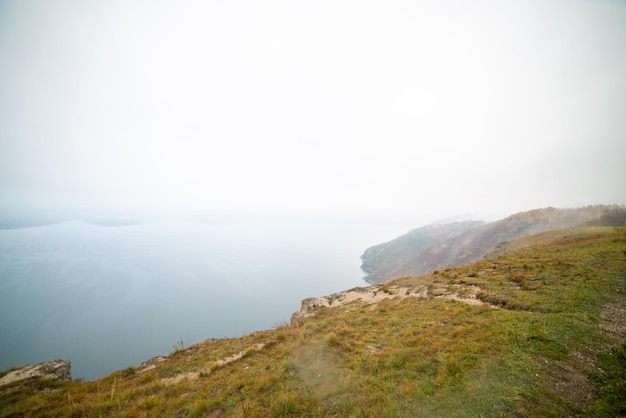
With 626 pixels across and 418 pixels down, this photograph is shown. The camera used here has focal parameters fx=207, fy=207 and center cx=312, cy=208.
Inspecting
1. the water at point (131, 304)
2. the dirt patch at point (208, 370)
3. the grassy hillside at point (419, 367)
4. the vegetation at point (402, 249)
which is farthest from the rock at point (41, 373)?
the vegetation at point (402, 249)

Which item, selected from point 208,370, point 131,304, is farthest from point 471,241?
point 131,304

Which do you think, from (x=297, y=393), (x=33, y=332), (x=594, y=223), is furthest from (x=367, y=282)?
(x=33, y=332)

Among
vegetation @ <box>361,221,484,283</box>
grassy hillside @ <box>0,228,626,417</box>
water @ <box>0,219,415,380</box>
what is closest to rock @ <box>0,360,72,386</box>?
grassy hillside @ <box>0,228,626,417</box>

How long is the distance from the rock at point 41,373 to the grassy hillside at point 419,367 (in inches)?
33.5

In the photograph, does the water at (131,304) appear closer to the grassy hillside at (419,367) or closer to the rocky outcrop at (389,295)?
the rocky outcrop at (389,295)

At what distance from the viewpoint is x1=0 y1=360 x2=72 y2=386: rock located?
32.8ft

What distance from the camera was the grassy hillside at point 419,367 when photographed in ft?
17.4

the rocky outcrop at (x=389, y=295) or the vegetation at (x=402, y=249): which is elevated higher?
the rocky outcrop at (x=389, y=295)

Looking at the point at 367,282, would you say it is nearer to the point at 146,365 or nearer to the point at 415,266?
the point at 415,266

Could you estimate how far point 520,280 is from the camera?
1323 centimetres

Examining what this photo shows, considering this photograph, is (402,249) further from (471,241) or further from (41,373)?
(41,373)

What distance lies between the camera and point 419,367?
6.98 meters

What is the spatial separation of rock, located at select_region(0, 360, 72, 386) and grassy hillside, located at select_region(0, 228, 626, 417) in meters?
0.85

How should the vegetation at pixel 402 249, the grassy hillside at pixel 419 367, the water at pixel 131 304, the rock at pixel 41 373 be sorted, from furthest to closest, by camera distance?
the vegetation at pixel 402 249, the water at pixel 131 304, the rock at pixel 41 373, the grassy hillside at pixel 419 367
